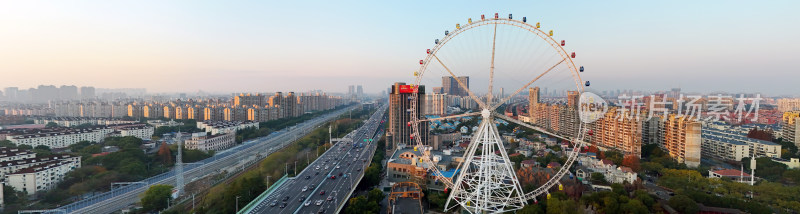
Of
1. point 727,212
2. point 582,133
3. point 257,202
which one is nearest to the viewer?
point 582,133

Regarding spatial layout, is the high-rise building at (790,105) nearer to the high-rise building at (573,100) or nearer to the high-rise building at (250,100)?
Answer: the high-rise building at (573,100)

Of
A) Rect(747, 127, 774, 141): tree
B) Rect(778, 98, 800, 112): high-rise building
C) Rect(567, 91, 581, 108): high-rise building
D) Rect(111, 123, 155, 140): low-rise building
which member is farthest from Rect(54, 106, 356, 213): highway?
Rect(778, 98, 800, 112): high-rise building

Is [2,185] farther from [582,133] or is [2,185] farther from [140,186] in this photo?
[582,133]

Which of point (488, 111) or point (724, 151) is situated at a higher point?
point (488, 111)

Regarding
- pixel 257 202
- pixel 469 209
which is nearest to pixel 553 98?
pixel 469 209

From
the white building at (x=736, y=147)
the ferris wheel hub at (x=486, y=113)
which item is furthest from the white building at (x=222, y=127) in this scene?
the white building at (x=736, y=147)

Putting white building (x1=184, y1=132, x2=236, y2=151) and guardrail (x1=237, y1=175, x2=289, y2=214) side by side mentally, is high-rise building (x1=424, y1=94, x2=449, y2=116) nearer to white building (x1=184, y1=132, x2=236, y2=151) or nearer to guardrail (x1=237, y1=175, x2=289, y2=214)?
white building (x1=184, y1=132, x2=236, y2=151)
